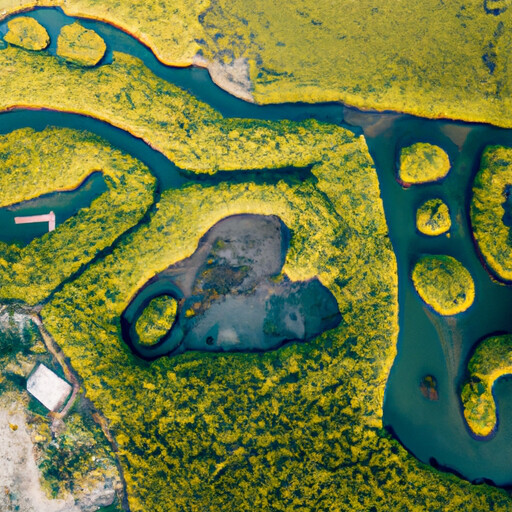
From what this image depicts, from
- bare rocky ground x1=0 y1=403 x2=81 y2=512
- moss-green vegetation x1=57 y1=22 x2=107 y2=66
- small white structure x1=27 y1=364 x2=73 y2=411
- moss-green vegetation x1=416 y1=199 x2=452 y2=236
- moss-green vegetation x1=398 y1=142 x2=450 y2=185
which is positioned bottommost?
bare rocky ground x1=0 y1=403 x2=81 y2=512

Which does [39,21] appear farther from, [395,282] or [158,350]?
[395,282]

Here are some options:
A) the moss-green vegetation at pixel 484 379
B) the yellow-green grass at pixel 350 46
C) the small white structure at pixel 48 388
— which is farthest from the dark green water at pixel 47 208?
the moss-green vegetation at pixel 484 379

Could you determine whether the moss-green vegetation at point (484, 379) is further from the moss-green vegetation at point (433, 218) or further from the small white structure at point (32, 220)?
the small white structure at point (32, 220)

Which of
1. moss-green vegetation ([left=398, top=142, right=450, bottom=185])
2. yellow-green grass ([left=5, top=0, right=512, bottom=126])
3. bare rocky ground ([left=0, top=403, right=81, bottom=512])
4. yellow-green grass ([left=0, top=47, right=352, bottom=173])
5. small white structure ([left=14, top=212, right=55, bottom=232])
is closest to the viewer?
bare rocky ground ([left=0, top=403, right=81, bottom=512])

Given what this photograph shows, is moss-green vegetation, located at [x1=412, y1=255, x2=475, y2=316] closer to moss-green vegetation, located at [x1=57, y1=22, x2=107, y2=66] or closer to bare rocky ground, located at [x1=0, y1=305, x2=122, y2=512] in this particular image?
bare rocky ground, located at [x1=0, y1=305, x2=122, y2=512]

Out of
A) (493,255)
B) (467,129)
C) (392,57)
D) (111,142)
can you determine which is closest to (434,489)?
(493,255)

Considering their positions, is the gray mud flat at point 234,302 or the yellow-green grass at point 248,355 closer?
the yellow-green grass at point 248,355

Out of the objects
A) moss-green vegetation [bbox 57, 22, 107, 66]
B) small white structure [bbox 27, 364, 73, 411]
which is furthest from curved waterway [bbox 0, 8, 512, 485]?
small white structure [bbox 27, 364, 73, 411]
